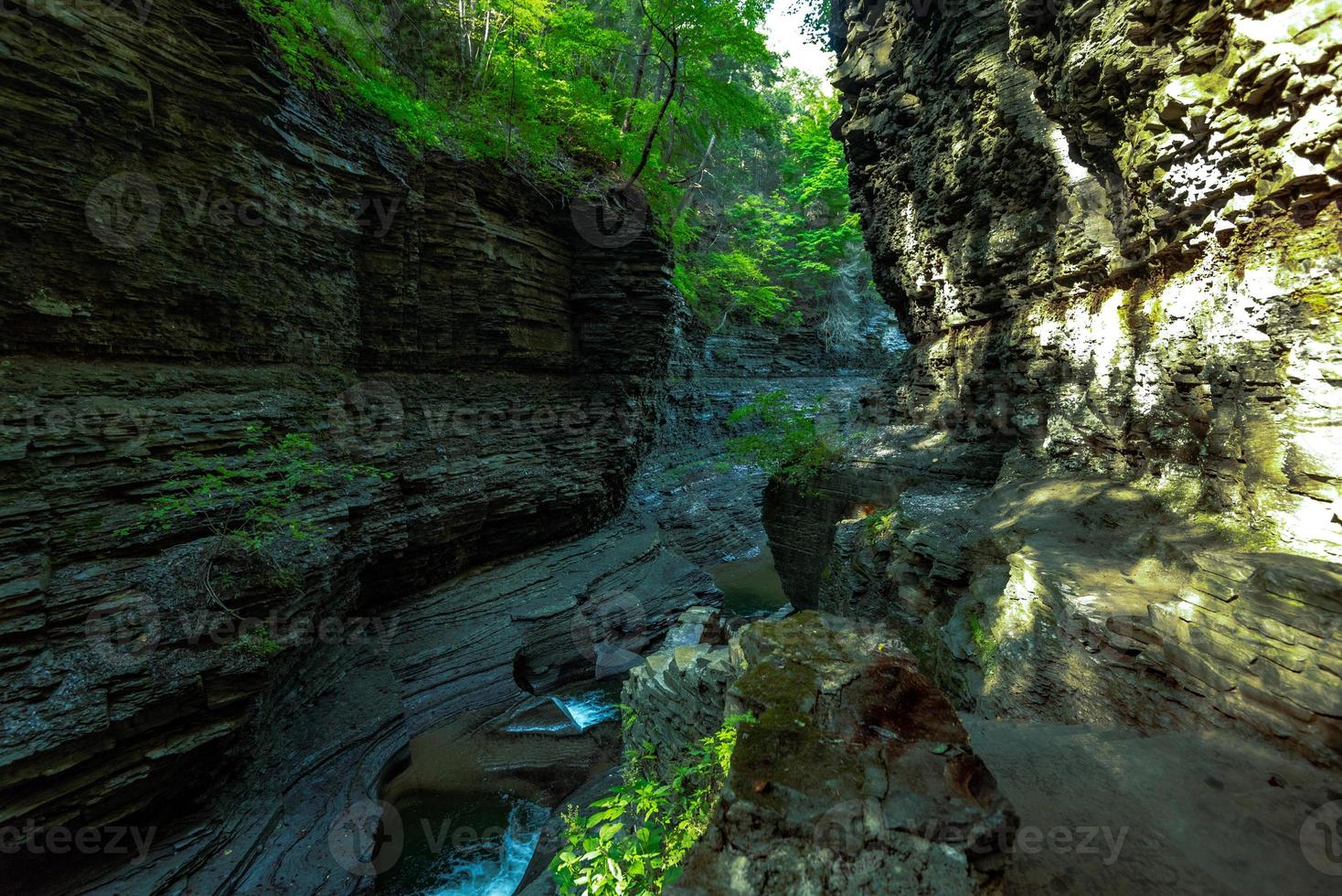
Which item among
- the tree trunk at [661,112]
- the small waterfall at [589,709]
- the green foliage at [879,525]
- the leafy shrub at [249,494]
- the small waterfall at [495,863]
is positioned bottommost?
the small waterfall at [495,863]

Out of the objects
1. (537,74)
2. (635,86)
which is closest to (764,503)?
(537,74)

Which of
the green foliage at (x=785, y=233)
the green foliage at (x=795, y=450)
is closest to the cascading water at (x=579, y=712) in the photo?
the green foliage at (x=795, y=450)

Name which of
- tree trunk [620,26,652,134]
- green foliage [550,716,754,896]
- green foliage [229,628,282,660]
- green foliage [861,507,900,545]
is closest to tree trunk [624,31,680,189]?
tree trunk [620,26,652,134]

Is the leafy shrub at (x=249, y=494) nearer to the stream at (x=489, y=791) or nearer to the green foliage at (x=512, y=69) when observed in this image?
the stream at (x=489, y=791)

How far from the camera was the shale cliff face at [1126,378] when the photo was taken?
3.85 m

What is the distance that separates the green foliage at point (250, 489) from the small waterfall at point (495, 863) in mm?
5728

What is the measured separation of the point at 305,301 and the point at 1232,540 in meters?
14.4

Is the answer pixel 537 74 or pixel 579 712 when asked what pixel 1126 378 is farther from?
pixel 537 74

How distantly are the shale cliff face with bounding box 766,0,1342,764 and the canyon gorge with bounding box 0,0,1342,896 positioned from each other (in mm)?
47

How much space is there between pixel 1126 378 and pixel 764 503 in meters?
9.11

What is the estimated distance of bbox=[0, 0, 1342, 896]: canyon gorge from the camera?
315 cm

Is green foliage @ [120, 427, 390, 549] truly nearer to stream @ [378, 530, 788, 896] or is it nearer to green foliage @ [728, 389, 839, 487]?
stream @ [378, 530, 788, 896]

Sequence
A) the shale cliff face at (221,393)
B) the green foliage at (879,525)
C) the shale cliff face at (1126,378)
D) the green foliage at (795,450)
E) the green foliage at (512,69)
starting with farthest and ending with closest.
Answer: the green foliage at (795,450)
the green foliage at (512,69)
the green foliage at (879,525)
the shale cliff face at (221,393)
the shale cliff face at (1126,378)

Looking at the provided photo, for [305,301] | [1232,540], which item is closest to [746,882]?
[1232,540]
